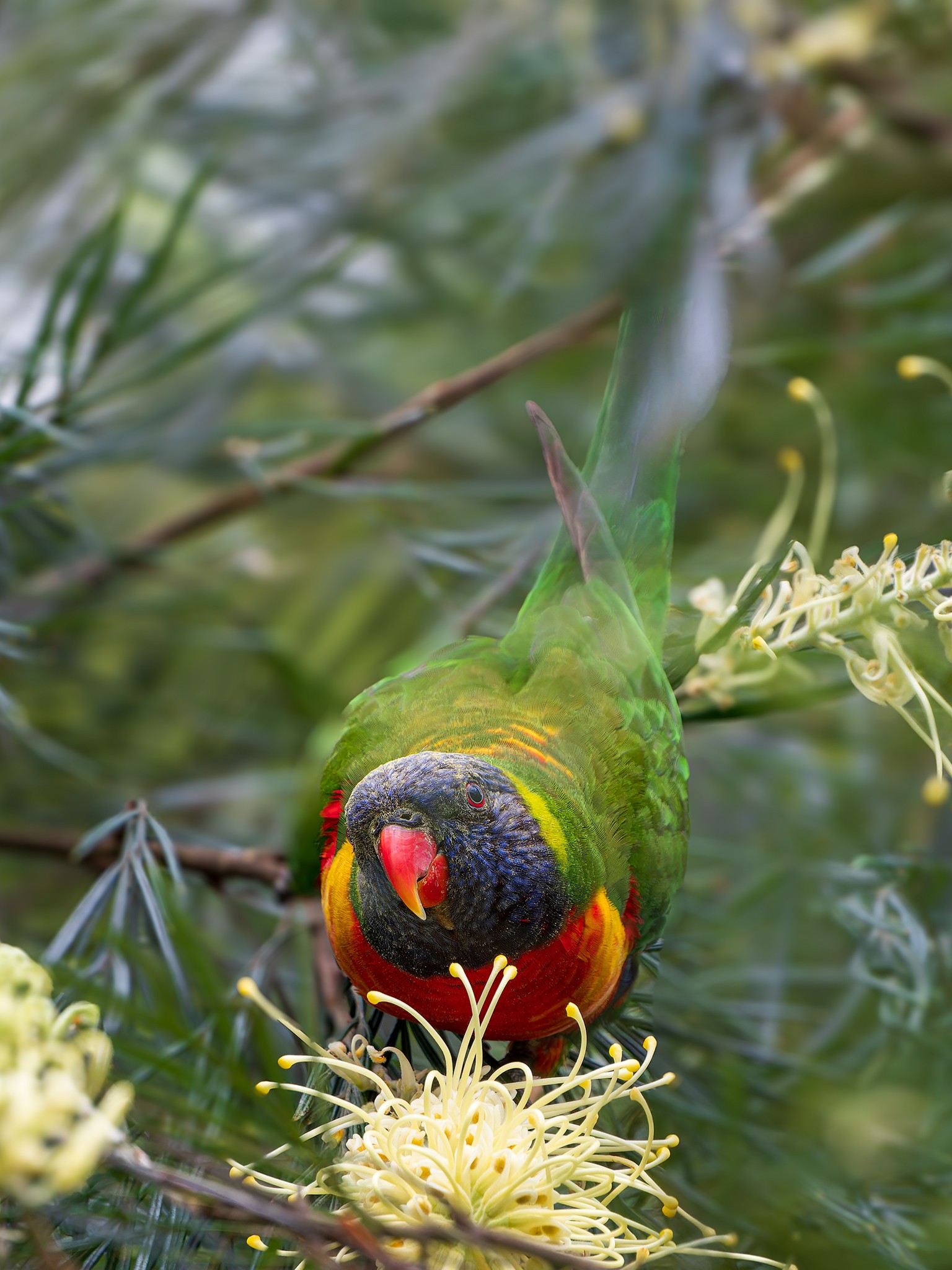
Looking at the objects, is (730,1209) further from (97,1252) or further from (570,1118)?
(97,1252)

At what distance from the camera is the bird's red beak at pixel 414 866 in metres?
0.48

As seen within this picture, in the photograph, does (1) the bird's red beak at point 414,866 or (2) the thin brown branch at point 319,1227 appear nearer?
(2) the thin brown branch at point 319,1227

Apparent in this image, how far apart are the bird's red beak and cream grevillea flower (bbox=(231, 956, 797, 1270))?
0.04 m

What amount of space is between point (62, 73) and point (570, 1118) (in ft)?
3.58

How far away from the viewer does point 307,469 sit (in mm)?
841

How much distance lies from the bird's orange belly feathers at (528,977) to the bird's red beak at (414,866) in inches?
1.5

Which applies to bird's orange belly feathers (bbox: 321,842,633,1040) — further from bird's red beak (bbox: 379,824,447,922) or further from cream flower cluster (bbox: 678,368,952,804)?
cream flower cluster (bbox: 678,368,952,804)

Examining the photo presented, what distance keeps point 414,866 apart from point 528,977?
0.26 ft

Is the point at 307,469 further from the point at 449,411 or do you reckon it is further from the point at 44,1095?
the point at 44,1095

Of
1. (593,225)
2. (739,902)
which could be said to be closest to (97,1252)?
(739,902)

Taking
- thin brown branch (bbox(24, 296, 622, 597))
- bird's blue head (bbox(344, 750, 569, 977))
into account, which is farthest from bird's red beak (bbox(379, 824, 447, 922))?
thin brown branch (bbox(24, 296, 622, 597))

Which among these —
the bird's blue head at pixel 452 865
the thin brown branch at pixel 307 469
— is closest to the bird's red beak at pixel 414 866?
the bird's blue head at pixel 452 865

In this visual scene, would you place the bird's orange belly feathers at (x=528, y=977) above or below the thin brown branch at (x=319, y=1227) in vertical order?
below

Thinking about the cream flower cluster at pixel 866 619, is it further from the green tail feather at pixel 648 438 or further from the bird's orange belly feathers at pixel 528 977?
the bird's orange belly feathers at pixel 528 977
